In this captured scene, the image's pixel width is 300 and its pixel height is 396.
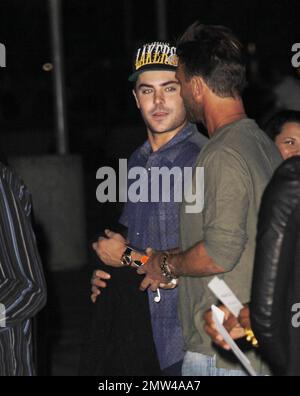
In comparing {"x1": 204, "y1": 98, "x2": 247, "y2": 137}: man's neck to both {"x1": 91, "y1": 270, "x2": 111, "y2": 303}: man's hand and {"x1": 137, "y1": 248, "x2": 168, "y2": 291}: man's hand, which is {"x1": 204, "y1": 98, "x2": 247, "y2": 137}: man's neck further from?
{"x1": 91, "y1": 270, "x2": 111, "y2": 303}: man's hand

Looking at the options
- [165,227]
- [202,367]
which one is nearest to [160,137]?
[165,227]

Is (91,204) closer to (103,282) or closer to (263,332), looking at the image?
(103,282)

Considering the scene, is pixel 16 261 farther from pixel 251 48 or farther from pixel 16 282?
pixel 251 48

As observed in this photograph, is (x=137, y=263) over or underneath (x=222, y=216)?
underneath

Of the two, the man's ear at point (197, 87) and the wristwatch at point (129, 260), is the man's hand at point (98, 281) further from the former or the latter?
the man's ear at point (197, 87)

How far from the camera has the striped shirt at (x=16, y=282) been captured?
3.64m

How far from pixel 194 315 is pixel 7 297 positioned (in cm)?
86

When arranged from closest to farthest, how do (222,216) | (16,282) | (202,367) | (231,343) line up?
1. (231,343)
2. (16,282)
3. (222,216)
4. (202,367)

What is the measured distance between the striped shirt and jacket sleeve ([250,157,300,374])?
2.53ft

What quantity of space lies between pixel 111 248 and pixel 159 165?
0.42m

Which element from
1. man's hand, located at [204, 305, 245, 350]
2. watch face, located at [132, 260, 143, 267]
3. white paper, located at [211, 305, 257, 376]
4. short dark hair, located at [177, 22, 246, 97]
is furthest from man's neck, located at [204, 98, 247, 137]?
white paper, located at [211, 305, 257, 376]

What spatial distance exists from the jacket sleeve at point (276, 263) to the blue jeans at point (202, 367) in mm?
856

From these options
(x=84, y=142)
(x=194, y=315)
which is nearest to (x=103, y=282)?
(x=194, y=315)

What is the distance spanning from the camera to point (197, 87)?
4.33 m
